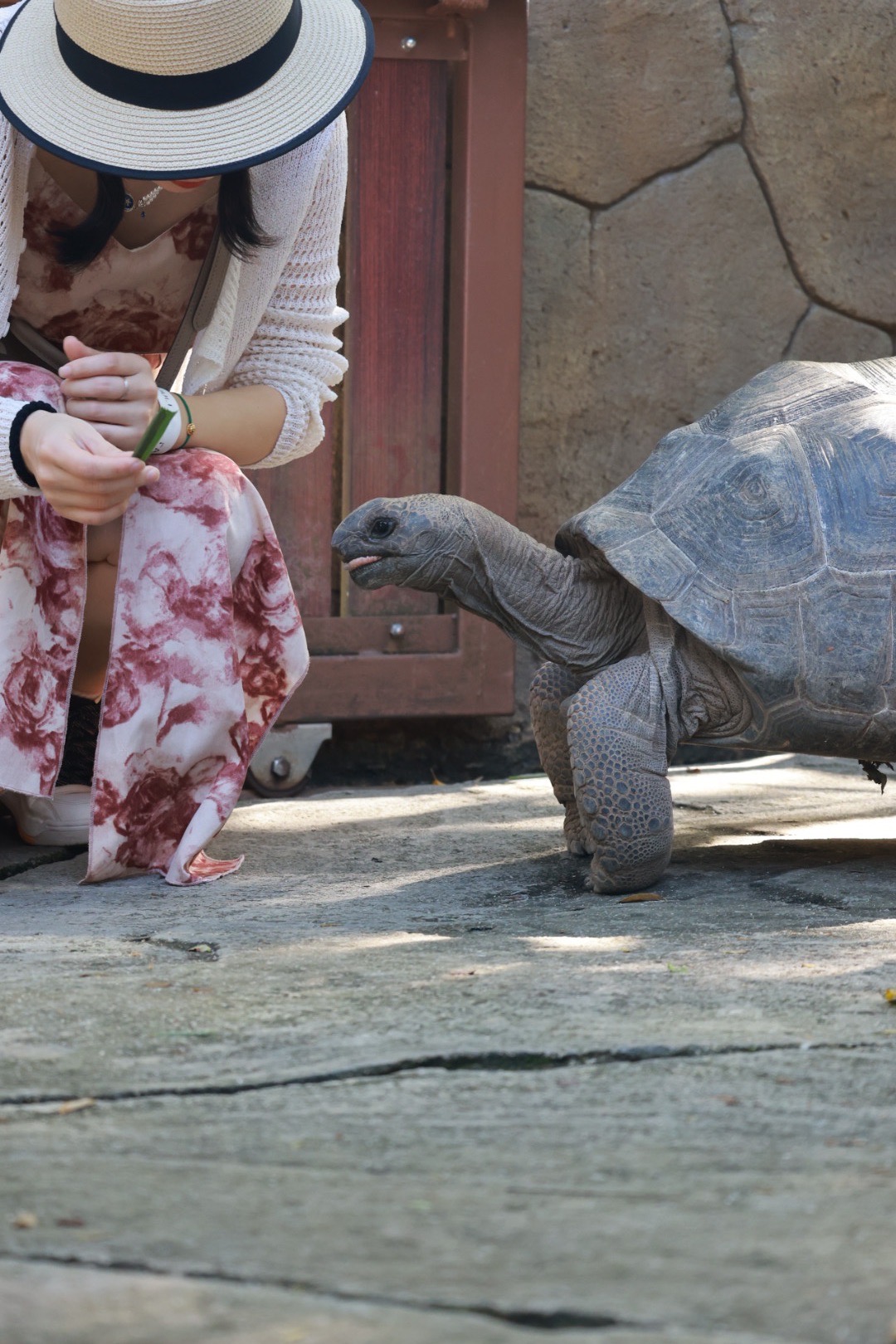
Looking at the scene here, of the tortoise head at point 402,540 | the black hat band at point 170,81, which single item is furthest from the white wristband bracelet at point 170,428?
the black hat band at point 170,81

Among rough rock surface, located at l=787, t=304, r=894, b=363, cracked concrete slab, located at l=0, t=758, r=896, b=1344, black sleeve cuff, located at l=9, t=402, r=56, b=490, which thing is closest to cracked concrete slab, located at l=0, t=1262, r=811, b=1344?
cracked concrete slab, located at l=0, t=758, r=896, b=1344

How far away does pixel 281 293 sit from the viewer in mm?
2949

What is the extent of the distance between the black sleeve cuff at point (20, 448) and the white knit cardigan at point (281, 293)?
0.01m

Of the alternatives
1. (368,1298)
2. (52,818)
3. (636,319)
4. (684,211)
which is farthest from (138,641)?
(684,211)

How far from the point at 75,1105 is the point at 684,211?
11.1 ft

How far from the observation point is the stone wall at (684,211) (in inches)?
165

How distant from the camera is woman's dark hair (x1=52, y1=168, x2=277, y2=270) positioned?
2.64m

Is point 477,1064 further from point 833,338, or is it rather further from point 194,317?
point 833,338

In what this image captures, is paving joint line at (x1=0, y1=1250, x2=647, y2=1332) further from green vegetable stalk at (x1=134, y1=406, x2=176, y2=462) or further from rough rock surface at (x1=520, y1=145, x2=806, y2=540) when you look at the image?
rough rock surface at (x1=520, y1=145, x2=806, y2=540)

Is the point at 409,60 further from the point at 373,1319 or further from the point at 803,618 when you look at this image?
the point at 373,1319

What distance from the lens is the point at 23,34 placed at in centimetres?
253

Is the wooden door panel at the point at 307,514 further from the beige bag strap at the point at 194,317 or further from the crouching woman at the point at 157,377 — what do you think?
the beige bag strap at the point at 194,317

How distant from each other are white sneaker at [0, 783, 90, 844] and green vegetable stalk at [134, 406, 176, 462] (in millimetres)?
806

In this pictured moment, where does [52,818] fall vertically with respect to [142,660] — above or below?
below
